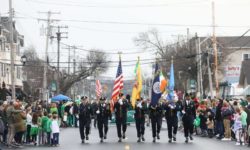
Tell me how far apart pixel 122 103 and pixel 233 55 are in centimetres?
6848

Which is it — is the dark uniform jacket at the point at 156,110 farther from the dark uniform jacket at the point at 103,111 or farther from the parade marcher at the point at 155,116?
the dark uniform jacket at the point at 103,111

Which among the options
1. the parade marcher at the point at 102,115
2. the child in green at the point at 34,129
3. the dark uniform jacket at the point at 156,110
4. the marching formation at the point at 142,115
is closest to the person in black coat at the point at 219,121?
the marching formation at the point at 142,115

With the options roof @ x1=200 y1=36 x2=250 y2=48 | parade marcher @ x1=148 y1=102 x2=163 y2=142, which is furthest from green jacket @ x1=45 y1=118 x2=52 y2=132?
roof @ x1=200 y1=36 x2=250 y2=48

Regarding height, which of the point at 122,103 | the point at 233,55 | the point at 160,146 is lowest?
the point at 160,146

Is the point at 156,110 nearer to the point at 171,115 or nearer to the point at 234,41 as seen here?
the point at 171,115

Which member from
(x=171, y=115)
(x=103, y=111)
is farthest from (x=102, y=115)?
(x=171, y=115)

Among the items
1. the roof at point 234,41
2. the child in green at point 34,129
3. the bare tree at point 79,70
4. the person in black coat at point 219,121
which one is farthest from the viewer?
the bare tree at point 79,70

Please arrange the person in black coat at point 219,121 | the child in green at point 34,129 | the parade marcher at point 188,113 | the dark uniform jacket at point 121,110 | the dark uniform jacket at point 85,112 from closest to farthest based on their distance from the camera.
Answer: the parade marcher at point 188,113 < the dark uniform jacket at point 121,110 < the dark uniform jacket at point 85,112 < the child in green at point 34,129 < the person in black coat at point 219,121

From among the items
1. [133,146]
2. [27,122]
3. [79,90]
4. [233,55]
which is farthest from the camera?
[79,90]

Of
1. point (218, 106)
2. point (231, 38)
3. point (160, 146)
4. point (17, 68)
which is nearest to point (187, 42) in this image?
point (231, 38)

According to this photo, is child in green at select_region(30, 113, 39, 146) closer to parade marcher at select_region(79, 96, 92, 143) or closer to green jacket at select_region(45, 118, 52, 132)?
green jacket at select_region(45, 118, 52, 132)

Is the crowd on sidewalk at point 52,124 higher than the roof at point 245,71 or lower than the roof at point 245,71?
lower

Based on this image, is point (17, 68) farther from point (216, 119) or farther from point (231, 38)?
point (216, 119)

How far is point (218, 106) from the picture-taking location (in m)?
30.4
